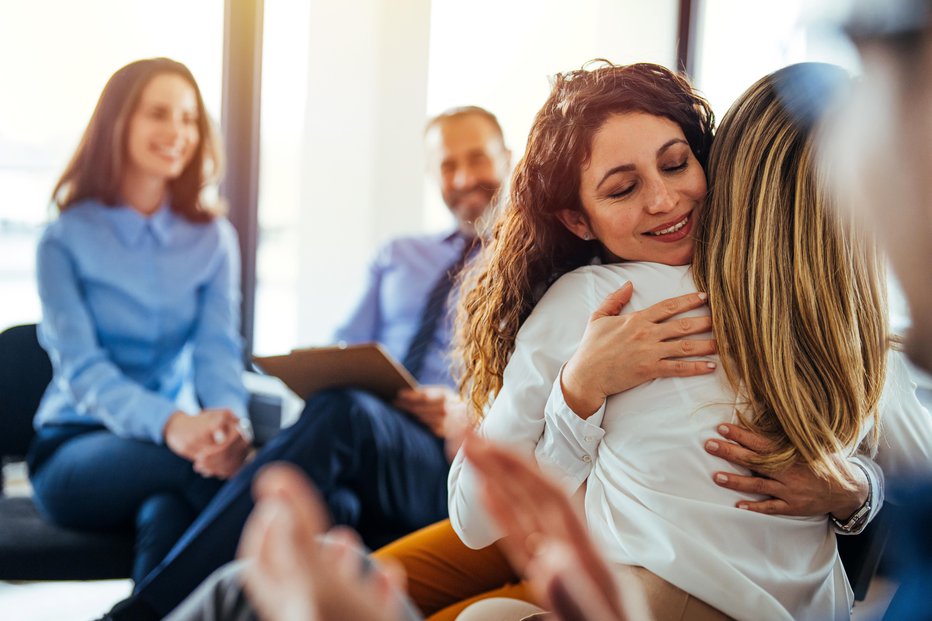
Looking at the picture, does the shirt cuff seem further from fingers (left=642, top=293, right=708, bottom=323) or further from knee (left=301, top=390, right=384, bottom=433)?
knee (left=301, top=390, right=384, bottom=433)

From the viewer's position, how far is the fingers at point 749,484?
1003mm

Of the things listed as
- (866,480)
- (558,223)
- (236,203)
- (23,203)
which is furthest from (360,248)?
(866,480)

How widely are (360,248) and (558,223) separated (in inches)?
105

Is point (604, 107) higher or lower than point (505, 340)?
higher

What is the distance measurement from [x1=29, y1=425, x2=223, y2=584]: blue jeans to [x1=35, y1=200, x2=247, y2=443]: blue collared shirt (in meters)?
0.09

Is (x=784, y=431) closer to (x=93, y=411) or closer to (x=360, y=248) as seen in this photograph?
(x=93, y=411)

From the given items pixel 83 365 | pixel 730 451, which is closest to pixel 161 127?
pixel 83 365

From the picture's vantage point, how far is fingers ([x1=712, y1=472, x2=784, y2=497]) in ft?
3.29

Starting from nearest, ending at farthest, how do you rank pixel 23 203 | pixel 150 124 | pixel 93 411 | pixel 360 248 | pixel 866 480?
pixel 866 480, pixel 93 411, pixel 150 124, pixel 23 203, pixel 360 248

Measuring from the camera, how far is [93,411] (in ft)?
7.14

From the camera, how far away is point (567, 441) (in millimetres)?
1079

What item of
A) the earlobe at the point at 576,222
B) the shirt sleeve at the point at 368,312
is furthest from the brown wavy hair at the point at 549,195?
the shirt sleeve at the point at 368,312

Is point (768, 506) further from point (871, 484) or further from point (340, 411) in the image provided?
point (340, 411)

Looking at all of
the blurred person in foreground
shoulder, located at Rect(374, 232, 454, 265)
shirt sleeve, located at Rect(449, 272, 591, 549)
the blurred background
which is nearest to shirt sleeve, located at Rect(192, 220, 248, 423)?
shoulder, located at Rect(374, 232, 454, 265)
